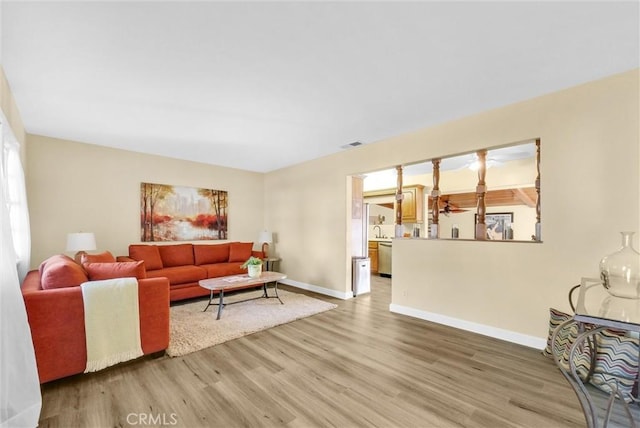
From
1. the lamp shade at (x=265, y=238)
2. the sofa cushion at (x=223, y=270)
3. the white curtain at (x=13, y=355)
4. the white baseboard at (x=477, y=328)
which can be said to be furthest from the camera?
the lamp shade at (x=265, y=238)

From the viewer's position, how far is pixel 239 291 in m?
4.91

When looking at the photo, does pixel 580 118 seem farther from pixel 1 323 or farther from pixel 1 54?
pixel 1 54

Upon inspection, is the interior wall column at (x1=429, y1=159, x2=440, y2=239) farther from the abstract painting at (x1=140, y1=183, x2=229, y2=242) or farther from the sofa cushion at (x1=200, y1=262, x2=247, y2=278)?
the abstract painting at (x1=140, y1=183, x2=229, y2=242)

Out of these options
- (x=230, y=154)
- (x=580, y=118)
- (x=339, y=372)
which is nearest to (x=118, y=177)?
(x=230, y=154)

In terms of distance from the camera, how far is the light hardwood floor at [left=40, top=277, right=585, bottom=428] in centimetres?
171

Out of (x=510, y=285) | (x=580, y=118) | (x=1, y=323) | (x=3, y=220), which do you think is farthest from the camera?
(x=510, y=285)

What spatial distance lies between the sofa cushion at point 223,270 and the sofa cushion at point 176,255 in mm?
425

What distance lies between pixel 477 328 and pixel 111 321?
370 centimetres

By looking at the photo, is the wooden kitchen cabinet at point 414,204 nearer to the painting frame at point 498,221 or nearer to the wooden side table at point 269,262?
the painting frame at point 498,221

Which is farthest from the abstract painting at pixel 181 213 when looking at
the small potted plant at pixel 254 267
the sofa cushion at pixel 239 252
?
the small potted plant at pixel 254 267

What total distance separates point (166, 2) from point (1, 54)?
1.58m

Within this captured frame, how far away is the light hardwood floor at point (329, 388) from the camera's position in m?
1.71

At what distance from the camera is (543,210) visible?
8.78 ft

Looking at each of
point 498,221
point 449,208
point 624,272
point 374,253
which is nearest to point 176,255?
point 374,253
